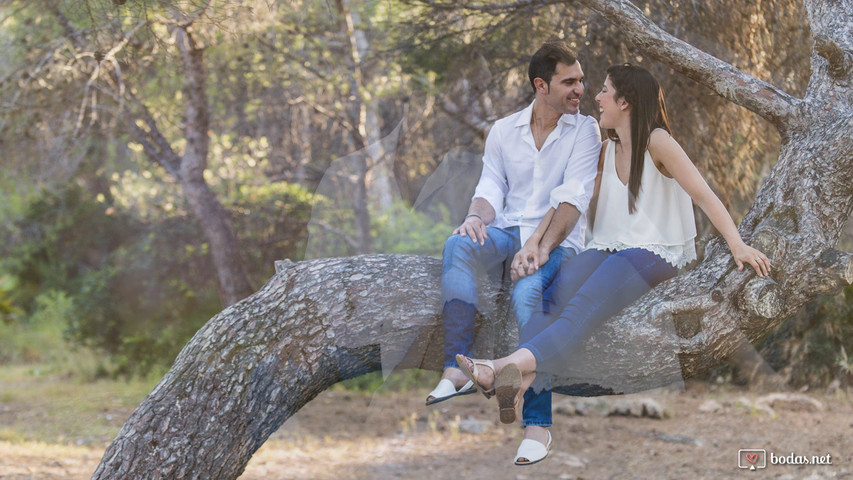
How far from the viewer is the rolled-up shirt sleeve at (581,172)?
3.43m

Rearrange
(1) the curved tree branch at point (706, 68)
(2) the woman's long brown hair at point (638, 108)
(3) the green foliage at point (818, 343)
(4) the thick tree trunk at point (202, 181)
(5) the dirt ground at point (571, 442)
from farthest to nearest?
(3) the green foliage at point (818, 343)
(4) the thick tree trunk at point (202, 181)
(5) the dirt ground at point (571, 442)
(1) the curved tree branch at point (706, 68)
(2) the woman's long brown hair at point (638, 108)

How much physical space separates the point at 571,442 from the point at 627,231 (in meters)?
3.91

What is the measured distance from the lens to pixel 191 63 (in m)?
7.14

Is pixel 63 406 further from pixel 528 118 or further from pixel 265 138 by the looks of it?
pixel 528 118

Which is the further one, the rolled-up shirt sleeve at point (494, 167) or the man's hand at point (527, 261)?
the rolled-up shirt sleeve at point (494, 167)

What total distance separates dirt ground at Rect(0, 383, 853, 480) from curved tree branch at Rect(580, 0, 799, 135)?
311 centimetres

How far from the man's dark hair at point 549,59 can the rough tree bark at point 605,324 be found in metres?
0.26

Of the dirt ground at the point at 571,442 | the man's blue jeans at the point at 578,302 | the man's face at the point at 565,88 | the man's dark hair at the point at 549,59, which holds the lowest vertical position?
the dirt ground at the point at 571,442

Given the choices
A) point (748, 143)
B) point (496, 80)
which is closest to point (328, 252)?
point (496, 80)

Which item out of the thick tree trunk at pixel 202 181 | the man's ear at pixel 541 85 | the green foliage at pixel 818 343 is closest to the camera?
the man's ear at pixel 541 85

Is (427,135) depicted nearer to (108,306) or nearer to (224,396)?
(108,306)

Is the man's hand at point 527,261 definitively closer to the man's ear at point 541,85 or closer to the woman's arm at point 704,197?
the woman's arm at point 704,197

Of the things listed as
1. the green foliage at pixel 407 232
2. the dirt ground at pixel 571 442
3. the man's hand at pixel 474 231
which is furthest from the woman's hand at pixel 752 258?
the dirt ground at pixel 571 442

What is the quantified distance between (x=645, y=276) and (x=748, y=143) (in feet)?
9.01
